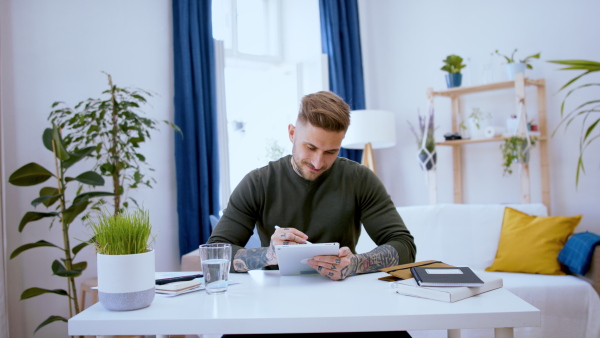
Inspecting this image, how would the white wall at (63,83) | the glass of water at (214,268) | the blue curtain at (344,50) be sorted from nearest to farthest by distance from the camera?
1. the glass of water at (214,268)
2. the white wall at (63,83)
3. the blue curtain at (344,50)

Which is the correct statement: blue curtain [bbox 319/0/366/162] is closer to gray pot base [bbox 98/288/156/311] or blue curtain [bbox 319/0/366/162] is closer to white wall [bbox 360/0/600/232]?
white wall [bbox 360/0/600/232]

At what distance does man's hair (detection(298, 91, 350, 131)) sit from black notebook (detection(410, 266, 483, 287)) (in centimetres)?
58

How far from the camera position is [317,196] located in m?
1.78

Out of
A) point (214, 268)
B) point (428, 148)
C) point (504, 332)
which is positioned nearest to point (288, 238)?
point (214, 268)

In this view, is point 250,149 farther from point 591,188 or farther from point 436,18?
point 591,188

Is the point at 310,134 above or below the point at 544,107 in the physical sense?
below

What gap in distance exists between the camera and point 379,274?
1413 millimetres

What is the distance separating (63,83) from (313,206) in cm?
219

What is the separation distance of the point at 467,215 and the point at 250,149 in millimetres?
1894

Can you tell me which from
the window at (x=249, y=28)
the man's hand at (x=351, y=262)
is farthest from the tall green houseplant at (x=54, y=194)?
the window at (x=249, y=28)

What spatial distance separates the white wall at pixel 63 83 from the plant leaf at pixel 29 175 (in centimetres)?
41

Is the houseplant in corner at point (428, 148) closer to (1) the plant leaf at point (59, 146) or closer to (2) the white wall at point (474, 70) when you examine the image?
(2) the white wall at point (474, 70)

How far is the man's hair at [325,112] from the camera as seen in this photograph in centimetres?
164

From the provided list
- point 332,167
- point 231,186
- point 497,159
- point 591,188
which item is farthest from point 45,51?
point 591,188
